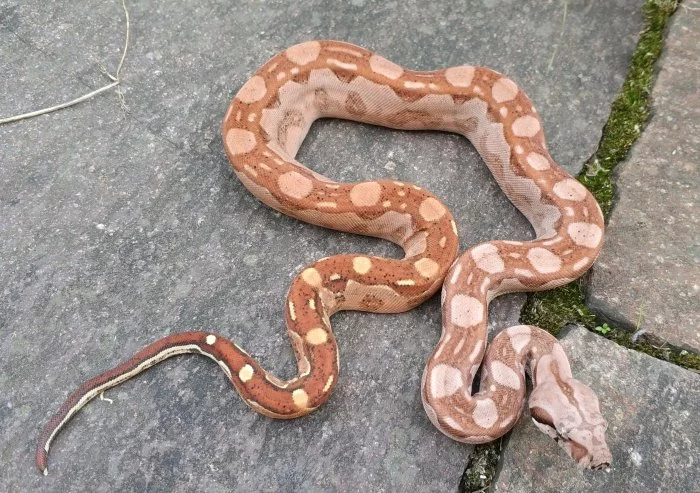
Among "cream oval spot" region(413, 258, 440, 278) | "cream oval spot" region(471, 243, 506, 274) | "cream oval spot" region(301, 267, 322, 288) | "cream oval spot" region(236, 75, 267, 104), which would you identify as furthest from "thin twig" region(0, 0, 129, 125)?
"cream oval spot" region(471, 243, 506, 274)

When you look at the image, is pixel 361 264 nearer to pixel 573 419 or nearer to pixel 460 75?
pixel 573 419

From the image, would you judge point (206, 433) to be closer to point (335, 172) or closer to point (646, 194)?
point (335, 172)

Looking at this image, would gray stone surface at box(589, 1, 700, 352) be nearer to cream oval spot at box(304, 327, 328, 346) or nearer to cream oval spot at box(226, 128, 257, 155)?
cream oval spot at box(304, 327, 328, 346)

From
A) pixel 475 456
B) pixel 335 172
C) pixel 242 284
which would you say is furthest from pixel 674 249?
pixel 242 284

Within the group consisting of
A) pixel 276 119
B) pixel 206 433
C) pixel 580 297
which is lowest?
pixel 206 433

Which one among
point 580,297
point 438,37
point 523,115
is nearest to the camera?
point 580,297

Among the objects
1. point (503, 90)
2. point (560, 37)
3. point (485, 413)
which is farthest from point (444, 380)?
point (560, 37)
